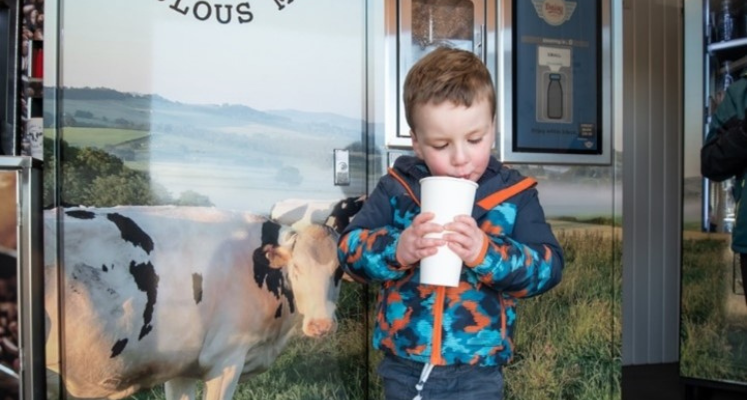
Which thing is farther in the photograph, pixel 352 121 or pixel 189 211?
pixel 352 121

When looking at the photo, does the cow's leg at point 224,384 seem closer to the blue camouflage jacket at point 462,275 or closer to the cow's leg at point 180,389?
the cow's leg at point 180,389

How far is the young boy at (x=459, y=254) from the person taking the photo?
3.96ft

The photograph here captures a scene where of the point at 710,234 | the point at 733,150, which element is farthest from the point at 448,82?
the point at 710,234

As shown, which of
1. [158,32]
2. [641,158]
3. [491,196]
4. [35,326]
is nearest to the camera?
[491,196]

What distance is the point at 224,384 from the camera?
2230mm

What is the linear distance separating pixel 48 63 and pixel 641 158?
3.27m

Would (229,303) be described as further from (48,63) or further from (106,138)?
(48,63)

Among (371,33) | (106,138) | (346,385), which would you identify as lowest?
(346,385)

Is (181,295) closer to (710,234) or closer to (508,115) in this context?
(508,115)

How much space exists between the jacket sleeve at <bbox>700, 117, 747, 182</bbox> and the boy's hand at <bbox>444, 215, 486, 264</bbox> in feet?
5.25

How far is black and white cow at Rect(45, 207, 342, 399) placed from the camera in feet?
6.78

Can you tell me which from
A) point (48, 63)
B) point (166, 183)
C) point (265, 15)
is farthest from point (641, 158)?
point (48, 63)

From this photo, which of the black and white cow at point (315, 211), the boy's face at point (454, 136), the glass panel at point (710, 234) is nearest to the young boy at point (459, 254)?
the boy's face at point (454, 136)

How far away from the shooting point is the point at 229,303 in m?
2.20
